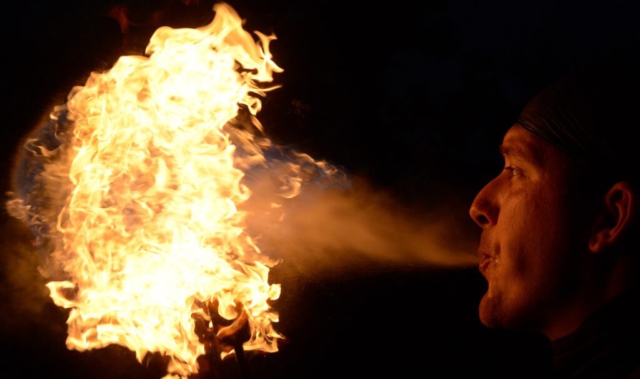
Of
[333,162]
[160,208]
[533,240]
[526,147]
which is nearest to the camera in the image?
[533,240]

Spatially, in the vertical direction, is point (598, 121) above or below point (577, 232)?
A: above

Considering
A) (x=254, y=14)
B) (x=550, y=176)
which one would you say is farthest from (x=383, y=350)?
(x=550, y=176)

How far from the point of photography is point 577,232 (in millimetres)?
2312

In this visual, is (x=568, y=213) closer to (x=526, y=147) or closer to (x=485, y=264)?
(x=526, y=147)

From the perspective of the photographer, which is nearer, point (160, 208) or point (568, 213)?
point (568, 213)

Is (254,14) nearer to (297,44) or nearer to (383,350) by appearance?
(297,44)

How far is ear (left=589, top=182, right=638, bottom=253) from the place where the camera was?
222cm

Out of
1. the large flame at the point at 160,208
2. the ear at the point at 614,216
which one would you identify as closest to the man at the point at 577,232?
the ear at the point at 614,216

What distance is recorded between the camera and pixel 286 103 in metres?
6.75

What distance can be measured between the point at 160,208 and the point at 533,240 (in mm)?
2457

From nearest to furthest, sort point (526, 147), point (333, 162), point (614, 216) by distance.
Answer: point (614, 216) < point (526, 147) < point (333, 162)

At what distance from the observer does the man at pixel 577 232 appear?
2.21 meters

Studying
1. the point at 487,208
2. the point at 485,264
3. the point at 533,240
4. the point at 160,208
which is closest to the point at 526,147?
the point at 487,208

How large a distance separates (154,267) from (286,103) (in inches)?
139
